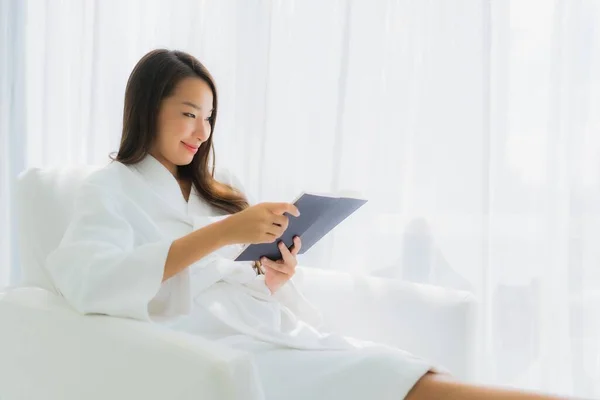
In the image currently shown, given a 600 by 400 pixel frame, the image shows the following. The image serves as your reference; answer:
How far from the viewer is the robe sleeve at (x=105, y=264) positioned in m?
1.27

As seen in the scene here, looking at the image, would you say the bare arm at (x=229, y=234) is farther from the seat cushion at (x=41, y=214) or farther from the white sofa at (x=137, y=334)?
the seat cushion at (x=41, y=214)

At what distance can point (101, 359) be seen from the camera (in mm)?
1159

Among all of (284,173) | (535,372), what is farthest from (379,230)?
(535,372)

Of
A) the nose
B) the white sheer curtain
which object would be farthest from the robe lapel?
the white sheer curtain

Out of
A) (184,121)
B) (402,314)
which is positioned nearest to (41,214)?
(184,121)

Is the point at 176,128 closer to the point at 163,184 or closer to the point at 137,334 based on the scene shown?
the point at 163,184

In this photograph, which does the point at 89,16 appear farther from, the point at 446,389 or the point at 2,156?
the point at 446,389

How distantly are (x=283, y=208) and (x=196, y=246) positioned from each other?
189 mm

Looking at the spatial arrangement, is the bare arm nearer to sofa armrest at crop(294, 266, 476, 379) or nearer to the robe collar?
the robe collar

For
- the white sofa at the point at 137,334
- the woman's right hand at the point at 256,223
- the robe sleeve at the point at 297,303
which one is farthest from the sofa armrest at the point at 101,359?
the robe sleeve at the point at 297,303

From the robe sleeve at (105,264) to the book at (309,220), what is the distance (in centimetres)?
21

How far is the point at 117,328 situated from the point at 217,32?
1.42m

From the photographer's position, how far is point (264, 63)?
2238mm

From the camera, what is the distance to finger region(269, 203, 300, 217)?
4.28ft
